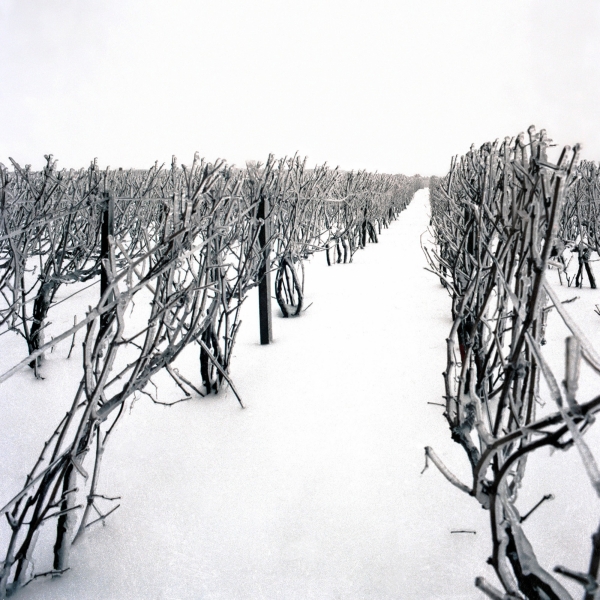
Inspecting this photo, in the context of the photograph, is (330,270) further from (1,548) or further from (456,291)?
(1,548)

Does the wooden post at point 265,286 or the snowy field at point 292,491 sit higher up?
the wooden post at point 265,286

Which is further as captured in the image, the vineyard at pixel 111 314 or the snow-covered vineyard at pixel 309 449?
the vineyard at pixel 111 314

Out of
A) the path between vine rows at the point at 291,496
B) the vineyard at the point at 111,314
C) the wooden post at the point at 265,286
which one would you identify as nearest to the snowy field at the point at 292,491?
the path between vine rows at the point at 291,496

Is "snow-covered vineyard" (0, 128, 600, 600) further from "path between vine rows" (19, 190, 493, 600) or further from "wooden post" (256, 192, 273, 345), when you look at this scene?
"wooden post" (256, 192, 273, 345)

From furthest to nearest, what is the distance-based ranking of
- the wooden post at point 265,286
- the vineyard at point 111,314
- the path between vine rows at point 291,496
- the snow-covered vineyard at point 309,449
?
the wooden post at point 265,286
the path between vine rows at point 291,496
the vineyard at point 111,314
the snow-covered vineyard at point 309,449

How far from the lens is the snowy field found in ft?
4.83

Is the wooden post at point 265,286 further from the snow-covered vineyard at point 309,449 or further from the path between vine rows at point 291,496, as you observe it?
the path between vine rows at point 291,496

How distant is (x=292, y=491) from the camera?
187 cm

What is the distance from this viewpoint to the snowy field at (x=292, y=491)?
1474 mm

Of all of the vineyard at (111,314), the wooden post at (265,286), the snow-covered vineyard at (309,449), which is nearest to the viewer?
the snow-covered vineyard at (309,449)

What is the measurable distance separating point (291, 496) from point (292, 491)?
0.10 ft

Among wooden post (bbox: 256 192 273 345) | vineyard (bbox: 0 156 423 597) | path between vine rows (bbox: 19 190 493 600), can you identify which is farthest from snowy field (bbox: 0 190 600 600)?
wooden post (bbox: 256 192 273 345)

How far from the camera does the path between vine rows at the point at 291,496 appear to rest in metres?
1.47

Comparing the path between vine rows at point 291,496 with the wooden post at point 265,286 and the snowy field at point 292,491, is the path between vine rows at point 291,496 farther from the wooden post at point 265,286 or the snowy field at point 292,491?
the wooden post at point 265,286
